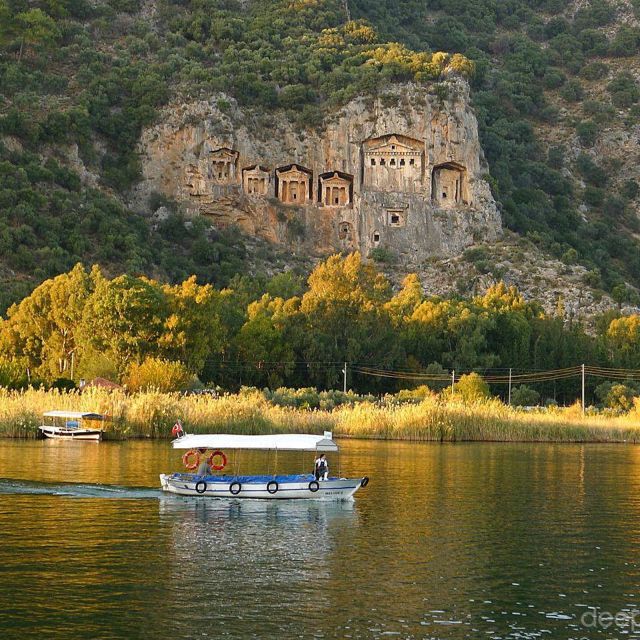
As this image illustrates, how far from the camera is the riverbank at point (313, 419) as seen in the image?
5300 centimetres

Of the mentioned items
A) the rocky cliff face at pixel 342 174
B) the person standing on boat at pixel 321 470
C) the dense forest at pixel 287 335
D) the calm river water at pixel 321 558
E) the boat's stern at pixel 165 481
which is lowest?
the calm river water at pixel 321 558

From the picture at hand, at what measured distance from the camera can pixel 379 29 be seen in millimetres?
151750

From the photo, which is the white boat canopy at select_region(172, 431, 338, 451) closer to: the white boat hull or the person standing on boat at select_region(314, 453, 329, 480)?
the person standing on boat at select_region(314, 453, 329, 480)

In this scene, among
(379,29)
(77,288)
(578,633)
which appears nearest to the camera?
(578,633)

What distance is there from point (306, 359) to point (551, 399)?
16752 millimetres

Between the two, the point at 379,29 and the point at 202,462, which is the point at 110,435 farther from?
the point at 379,29

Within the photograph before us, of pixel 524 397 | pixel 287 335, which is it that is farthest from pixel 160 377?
pixel 524 397

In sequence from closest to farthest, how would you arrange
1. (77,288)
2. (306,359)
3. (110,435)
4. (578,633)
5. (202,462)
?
(578,633) < (202,462) < (110,435) < (77,288) < (306,359)

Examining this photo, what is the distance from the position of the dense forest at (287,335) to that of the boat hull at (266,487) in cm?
2880

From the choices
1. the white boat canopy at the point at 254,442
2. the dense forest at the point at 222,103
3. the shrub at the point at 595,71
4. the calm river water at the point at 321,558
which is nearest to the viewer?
the calm river water at the point at 321,558

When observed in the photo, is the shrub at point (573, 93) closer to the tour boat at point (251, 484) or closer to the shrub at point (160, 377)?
the shrub at point (160, 377)

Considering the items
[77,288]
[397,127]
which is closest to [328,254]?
[397,127]
